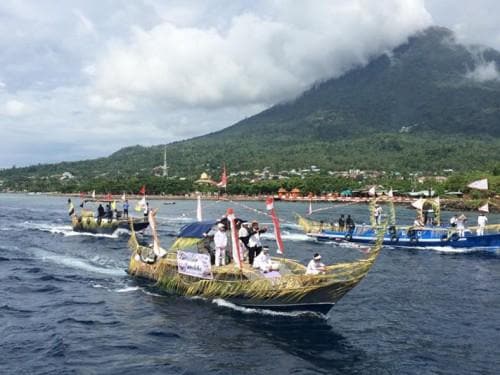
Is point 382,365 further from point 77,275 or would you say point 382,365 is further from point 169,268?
point 77,275

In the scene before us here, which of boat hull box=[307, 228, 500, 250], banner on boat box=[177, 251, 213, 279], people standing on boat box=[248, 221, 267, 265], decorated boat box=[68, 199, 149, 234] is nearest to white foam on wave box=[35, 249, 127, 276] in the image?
banner on boat box=[177, 251, 213, 279]

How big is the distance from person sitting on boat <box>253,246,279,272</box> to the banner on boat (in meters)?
1.89

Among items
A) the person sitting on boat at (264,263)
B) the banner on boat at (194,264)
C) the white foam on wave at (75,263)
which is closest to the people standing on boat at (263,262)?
the person sitting on boat at (264,263)

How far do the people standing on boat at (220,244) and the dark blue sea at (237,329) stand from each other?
5.46 ft

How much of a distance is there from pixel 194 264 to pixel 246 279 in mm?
2570

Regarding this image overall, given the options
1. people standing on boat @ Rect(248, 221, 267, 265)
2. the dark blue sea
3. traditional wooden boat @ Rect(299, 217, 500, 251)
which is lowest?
the dark blue sea

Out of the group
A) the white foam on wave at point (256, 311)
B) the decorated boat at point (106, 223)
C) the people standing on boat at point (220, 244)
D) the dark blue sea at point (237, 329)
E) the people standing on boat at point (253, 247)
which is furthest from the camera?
the decorated boat at point (106, 223)

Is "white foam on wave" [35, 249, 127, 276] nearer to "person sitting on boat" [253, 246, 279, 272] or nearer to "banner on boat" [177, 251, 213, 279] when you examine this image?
"banner on boat" [177, 251, 213, 279]

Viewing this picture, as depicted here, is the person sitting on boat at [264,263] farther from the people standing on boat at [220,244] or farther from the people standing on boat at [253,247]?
the people standing on boat at [220,244]

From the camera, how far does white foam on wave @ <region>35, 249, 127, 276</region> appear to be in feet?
91.1

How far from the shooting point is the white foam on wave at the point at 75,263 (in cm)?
2777

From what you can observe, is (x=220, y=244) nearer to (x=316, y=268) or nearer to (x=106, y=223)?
(x=316, y=268)

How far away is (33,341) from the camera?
54.5 ft

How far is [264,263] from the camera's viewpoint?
19312 mm
